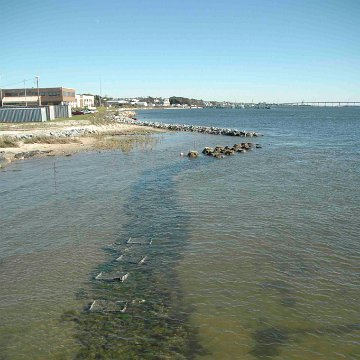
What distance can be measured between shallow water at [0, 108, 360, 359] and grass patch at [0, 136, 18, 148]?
699 inches

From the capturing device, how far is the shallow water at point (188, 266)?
1055 cm

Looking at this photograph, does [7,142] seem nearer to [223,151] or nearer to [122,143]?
[122,143]

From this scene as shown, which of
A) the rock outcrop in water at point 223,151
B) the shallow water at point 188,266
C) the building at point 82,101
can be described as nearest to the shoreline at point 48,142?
the rock outcrop in water at point 223,151

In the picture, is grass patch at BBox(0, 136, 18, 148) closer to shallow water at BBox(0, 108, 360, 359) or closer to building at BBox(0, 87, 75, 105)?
shallow water at BBox(0, 108, 360, 359)

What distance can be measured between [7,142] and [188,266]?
40.8 metres

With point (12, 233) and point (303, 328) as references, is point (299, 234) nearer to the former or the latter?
point (303, 328)

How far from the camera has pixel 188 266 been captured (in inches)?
594

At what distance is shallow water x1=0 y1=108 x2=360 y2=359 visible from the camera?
10.6 m

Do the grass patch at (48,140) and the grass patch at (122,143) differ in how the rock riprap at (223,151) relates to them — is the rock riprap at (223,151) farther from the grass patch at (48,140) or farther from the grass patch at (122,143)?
the grass patch at (48,140)

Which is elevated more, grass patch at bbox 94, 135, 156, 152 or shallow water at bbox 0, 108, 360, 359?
grass patch at bbox 94, 135, 156, 152

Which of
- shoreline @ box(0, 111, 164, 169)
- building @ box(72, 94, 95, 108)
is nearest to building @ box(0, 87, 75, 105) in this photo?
building @ box(72, 94, 95, 108)

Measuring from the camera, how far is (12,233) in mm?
18688

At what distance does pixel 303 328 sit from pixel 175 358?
13.7 ft

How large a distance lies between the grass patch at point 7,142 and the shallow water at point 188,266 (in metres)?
17.7
